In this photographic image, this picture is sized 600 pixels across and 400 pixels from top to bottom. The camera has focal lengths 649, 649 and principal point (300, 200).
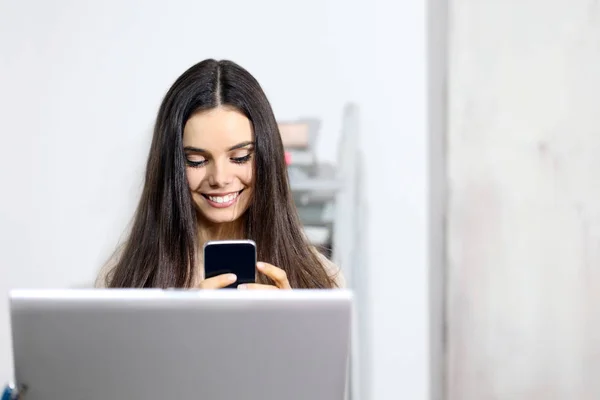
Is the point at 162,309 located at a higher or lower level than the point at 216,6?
lower

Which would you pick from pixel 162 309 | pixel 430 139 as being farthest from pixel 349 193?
pixel 162 309

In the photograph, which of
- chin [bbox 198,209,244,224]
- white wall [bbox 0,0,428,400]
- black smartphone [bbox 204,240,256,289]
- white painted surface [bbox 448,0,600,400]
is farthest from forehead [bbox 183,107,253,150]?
white painted surface [bbox 448,0,600,400]

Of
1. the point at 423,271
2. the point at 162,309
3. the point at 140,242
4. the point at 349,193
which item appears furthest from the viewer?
the point at 423,271

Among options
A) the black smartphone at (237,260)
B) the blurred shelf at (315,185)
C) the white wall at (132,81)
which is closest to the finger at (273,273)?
the black smartphone at (237,260)

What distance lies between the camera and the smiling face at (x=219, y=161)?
1.13m

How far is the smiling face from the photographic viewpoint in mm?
1133

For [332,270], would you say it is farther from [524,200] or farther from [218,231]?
[524,200]

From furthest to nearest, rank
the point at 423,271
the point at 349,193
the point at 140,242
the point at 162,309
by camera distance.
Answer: the point at 423,271 → the point at 349,193 → the point at 140,242 → the point at 162,309

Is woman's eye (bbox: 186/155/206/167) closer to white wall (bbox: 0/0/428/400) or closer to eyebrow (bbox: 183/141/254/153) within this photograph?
eyebrow (bbox: 183/141/254/153)

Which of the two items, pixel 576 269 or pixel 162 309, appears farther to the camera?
pixel 576 269

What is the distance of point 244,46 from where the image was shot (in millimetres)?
1616

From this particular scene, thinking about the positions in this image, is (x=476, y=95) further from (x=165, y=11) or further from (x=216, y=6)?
(x=165, y=11)

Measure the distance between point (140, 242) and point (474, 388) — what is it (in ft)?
2.91

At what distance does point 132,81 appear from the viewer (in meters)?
1.62
